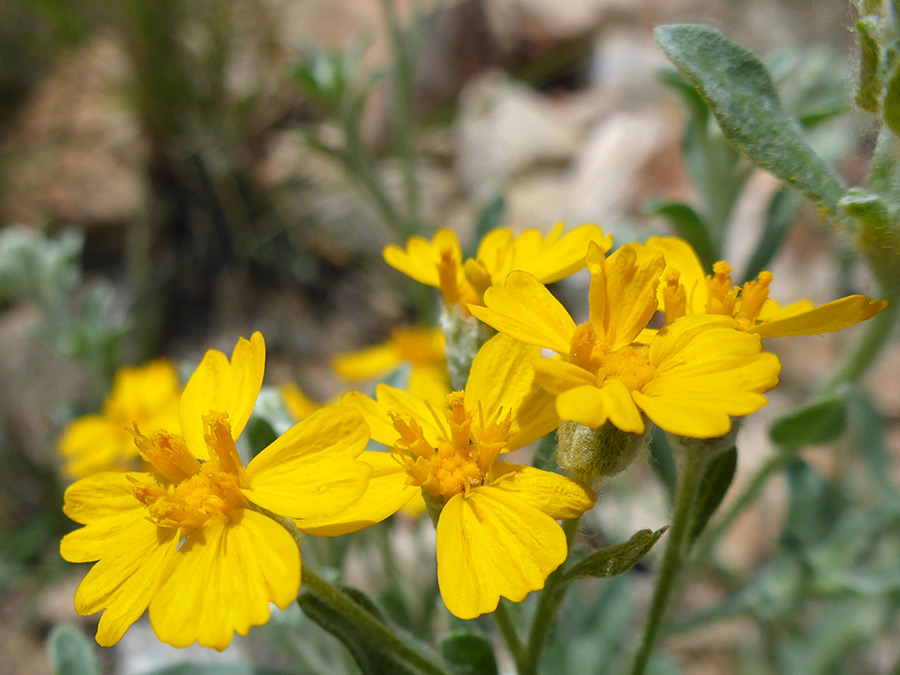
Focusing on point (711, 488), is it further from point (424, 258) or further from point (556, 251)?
point (424, 258)

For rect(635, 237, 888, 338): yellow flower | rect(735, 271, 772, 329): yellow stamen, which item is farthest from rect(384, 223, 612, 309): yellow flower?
rect(735, 271, 772, 329): yellow stamen

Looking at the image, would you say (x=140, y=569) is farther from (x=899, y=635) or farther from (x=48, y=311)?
(x=899, y=635)

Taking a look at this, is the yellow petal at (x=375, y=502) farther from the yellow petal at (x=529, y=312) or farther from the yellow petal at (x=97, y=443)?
the yellow petal at (x=97, y=443)

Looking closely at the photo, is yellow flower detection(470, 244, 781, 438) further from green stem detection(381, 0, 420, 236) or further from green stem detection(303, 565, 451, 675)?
green stem detection(381, 0, 420, 236)

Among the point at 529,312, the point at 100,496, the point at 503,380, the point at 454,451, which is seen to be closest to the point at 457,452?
the point at 454,451

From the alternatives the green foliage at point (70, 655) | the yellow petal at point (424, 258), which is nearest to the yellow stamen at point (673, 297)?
the yellow petal at point (424, 258)

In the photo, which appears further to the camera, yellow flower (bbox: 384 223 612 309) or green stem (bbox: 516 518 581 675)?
yellow flower (bbox: 384 223 612 309)
